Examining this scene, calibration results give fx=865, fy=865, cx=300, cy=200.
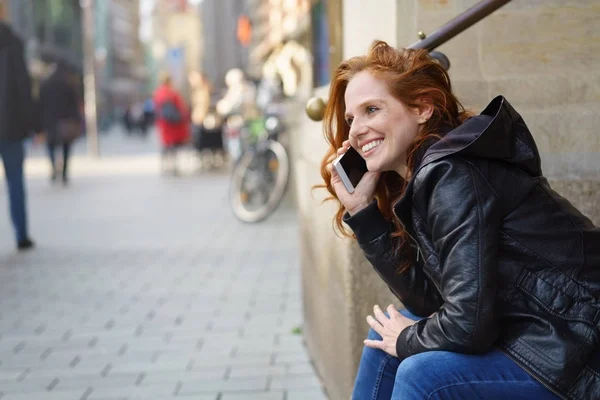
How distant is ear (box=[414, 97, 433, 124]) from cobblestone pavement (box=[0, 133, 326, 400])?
6.03 feet

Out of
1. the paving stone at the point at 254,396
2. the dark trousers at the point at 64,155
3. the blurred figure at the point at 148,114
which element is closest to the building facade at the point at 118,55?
the blurred figure at the point at 148,114

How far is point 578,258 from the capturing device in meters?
1.81

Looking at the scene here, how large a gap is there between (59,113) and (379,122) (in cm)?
1319

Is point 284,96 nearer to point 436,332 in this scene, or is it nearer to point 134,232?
point 134,232

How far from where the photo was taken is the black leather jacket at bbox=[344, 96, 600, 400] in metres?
1.75

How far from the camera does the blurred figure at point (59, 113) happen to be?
1441 cm

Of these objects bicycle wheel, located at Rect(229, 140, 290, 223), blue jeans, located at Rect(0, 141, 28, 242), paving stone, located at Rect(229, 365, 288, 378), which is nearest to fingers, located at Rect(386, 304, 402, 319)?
paving stone, located at Rect(229, 365, 288, 378)

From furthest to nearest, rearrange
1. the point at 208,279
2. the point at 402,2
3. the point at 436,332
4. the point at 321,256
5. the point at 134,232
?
the point at 134,232, the point at 208,279, the point at 321,256, the point at 402,2, the point at 436,332

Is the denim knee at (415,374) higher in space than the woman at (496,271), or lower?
lower

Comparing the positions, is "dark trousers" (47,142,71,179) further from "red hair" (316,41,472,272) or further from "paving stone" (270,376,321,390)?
"red hair" (316,41,472,272)

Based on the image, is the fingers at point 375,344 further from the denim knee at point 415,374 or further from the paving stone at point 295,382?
the paving stone at point 295,382

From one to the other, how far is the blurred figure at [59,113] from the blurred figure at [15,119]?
679cm

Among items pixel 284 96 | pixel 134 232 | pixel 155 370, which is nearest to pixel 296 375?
pixel 155 370

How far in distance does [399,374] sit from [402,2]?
5.08ft
